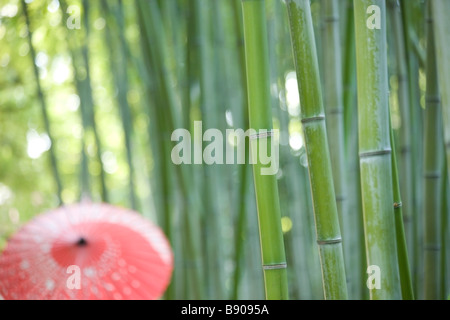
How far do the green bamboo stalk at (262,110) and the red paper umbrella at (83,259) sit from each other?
41cm

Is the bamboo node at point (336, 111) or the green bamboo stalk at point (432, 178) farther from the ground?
the bamboo node at point (336, 111)

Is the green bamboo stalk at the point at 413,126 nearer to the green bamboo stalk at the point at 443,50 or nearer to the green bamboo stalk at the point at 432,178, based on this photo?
the green bamboo stalk at the point at 432,178

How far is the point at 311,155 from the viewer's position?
478 millimetres

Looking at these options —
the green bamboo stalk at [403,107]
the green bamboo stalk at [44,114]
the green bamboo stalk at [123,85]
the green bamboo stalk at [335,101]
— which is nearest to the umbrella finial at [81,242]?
the green bamboo stalk at [44,114]

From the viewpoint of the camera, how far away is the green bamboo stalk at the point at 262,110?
480 millimetres

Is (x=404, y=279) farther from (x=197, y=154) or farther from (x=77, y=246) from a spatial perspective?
(x=197, y=154)

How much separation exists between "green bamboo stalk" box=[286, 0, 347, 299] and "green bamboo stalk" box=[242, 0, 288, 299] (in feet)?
0.09

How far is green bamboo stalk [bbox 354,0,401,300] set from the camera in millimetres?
457

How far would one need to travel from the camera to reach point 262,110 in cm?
48

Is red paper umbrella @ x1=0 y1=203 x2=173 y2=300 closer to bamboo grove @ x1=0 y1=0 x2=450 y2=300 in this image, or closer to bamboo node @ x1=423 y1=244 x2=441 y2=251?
bamboo grove @ x1=0 y1=0 x2=450 y2=300

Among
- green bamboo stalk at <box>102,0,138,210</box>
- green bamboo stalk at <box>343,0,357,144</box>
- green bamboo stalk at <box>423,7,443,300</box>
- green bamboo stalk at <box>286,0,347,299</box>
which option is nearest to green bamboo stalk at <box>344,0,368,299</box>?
green bamboo stalk at <box>343,0,357,144</box>

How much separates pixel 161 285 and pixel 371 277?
1.52 feet

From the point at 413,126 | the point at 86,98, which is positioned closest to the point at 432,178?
the point at 413,126
